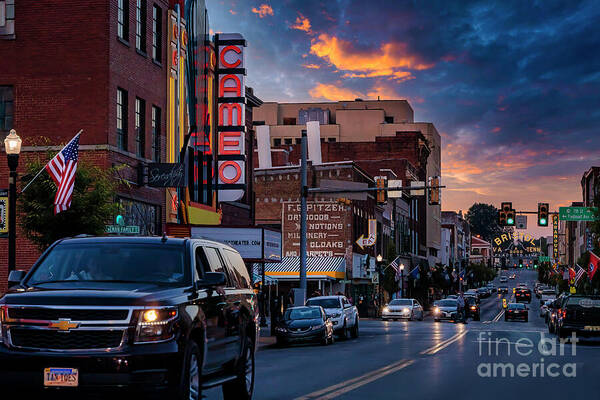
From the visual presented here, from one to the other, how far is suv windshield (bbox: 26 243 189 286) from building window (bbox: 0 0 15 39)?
2460cm

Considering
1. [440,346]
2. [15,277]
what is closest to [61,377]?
[15,277]

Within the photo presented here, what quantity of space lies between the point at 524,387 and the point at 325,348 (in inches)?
563

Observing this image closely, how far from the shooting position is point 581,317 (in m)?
34.6

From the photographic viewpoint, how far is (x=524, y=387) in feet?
53.8

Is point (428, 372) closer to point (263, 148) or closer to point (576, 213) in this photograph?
point (576, 213)

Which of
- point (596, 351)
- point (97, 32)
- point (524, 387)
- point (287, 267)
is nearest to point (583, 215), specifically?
point (287, 267)

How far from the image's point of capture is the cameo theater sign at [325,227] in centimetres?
7038

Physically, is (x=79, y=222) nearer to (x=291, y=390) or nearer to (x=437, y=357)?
(x=437, y=357)

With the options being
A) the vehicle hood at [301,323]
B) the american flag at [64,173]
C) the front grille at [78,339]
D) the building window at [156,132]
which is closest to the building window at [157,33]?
the building window at [156,132]

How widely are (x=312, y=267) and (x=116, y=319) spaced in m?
58.5

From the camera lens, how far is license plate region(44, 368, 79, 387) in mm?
9586

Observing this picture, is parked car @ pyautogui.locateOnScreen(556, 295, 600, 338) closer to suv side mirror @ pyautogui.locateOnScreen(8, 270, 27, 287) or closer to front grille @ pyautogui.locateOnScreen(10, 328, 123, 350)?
suv side mirror @ pyautogui.locateOnScreen(8, 270, 27, 287)

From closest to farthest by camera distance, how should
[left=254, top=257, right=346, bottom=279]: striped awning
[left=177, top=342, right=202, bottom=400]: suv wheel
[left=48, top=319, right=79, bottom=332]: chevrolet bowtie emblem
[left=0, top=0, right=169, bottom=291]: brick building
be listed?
[left=48, top=319, right=79, bottom=332]: chevrolet bowtie emblem < [left=177, top=342, right=202, bottom=400]: suv wheel < [left=0, top=0, right=169, bottom=291]: brick building < [left=254, top=257, right=346, bottom=279]: striped awning

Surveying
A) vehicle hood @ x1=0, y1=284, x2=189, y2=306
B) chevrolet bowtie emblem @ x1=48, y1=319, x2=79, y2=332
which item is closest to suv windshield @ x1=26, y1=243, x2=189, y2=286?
vehicle hood @ x1=0, y1=284, x2=189, y2=306
